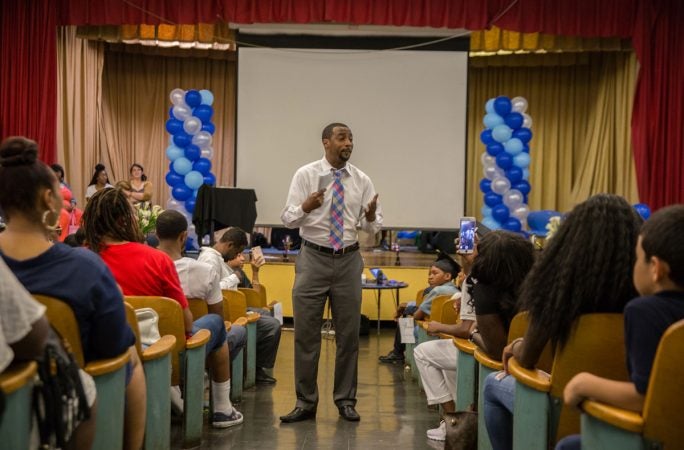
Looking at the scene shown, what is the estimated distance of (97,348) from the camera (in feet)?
7.88

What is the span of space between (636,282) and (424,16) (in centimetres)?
675

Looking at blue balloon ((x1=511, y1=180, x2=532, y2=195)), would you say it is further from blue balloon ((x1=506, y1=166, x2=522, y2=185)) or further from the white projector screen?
the white projector screen

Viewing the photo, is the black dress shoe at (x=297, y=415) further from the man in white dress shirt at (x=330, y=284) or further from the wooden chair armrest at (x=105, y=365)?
the wooden chair armrest at (x=105, y=365)

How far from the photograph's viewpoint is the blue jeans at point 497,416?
9.34ft

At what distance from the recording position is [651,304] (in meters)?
1.95

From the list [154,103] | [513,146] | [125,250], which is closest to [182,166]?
[154,103]

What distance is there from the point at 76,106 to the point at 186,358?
23.8 feet

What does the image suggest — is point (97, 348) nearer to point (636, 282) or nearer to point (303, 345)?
point (636, 282)

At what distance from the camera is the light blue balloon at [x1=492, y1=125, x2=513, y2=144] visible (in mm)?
9516

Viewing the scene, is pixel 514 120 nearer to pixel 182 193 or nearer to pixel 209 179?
pixel 209 179

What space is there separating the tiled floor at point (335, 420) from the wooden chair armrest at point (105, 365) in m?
1.61

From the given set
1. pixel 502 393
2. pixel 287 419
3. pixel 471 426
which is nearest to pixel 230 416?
pixel 287 419

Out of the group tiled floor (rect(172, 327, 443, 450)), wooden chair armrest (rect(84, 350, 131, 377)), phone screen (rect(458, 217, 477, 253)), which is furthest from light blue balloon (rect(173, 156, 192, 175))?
wooden chair armrest (rect(84, 350, 131, 377))

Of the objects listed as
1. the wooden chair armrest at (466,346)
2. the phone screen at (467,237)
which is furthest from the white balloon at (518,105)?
the wooden chair armrest at (466,346)
